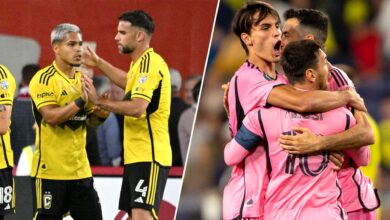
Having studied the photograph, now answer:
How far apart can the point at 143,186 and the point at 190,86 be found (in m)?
1.06

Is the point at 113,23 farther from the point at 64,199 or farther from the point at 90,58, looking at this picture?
the point at 64,199

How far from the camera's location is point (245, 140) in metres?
3.08

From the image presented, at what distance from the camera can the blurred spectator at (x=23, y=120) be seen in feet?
17.9

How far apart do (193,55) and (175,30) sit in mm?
234

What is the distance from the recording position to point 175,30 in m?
5.64

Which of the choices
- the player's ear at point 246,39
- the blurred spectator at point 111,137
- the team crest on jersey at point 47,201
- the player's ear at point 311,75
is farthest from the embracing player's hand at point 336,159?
the blurred spectator at point 111,137

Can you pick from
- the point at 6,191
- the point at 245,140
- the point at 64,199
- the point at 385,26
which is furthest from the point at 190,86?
the point at 245,140

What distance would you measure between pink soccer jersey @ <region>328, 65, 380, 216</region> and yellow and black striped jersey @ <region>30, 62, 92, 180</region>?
214cm

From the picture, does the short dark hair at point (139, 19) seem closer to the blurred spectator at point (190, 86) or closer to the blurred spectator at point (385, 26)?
the blurred spectator at point (190, 86)

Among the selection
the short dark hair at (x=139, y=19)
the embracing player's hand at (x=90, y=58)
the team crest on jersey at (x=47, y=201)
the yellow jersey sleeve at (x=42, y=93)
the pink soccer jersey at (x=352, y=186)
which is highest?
the short dark hair at (x=139, y=19)

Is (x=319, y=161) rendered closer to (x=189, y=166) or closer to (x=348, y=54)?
(x=189, y=166)

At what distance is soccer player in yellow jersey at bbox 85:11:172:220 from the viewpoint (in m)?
4.80

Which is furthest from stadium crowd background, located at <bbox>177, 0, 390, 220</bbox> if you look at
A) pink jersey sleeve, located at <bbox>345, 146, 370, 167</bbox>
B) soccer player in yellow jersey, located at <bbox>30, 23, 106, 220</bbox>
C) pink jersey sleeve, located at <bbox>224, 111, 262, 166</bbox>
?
pink jersey sleeve, located at <bbox>224, 111, 262, 166</bbox>

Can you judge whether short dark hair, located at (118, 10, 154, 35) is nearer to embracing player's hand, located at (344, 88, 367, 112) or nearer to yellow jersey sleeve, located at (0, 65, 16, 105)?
yellow jersey sleeve, located at (0, 65, 16, 105)
